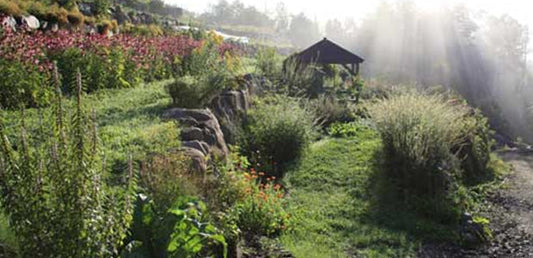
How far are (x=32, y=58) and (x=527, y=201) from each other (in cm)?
719

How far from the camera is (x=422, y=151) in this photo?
717 centimetres

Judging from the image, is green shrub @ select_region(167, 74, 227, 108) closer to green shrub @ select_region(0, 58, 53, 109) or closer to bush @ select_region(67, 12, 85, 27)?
green shrub @ select_region(0, 58, 53, 109)

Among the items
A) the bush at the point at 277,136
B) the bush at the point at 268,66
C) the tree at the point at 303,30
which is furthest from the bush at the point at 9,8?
the tree at the point at 303,30

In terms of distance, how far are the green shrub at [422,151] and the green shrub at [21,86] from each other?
4.72 meters

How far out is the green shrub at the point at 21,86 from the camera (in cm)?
624

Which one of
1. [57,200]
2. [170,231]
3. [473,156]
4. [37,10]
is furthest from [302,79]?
[57,200]

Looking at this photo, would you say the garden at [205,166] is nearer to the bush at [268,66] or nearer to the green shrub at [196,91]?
the green shrub at [196,91]

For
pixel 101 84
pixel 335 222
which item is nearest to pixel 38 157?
pixel 335 222

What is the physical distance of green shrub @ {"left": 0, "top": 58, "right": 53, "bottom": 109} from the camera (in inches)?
246

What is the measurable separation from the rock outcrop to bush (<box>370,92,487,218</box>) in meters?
2.57

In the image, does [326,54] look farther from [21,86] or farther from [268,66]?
[21,86]

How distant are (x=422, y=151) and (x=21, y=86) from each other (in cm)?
533

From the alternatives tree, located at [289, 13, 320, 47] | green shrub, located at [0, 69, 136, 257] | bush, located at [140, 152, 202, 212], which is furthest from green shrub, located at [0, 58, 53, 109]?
tree, located at [289, 13, 320, 47]

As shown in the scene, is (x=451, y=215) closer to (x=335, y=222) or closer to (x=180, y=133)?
(x=335, y=222)
